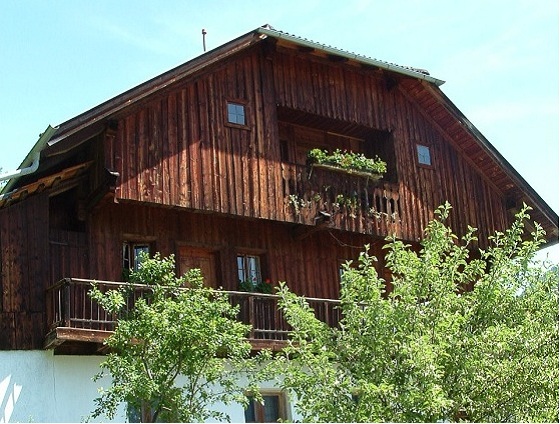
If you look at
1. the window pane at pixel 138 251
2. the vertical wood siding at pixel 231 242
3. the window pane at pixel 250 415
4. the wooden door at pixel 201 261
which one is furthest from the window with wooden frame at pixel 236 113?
Result: the window pane at pixel 250 415

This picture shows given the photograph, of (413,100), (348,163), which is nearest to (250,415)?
(348,163)

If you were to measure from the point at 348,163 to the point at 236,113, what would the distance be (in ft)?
8.53

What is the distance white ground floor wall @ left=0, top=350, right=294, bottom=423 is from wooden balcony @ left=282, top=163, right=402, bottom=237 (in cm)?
538

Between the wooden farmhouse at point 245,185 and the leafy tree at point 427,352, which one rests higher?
the wooden farmhouse at point 245,185

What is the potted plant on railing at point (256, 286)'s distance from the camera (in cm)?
1908

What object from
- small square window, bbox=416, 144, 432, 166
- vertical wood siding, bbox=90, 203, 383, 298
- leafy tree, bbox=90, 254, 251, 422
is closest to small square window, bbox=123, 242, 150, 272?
vertical wood siding, bbox=90, 203, 383, 298

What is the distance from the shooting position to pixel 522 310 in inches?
509

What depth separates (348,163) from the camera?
20.3m

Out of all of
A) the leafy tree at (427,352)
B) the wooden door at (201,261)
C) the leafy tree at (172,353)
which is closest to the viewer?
the leafy tree at (427,352)

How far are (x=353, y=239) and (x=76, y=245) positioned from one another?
6.47 m

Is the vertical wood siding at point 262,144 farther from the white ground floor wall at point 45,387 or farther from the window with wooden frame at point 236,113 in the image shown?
the white ground floor wall at point 45,387

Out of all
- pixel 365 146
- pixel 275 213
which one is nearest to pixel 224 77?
pixel 275 213

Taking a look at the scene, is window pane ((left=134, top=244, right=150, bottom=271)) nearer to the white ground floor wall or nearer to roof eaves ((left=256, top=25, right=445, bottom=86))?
the white ground floor wall

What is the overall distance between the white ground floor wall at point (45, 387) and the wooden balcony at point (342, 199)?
5.38 m
